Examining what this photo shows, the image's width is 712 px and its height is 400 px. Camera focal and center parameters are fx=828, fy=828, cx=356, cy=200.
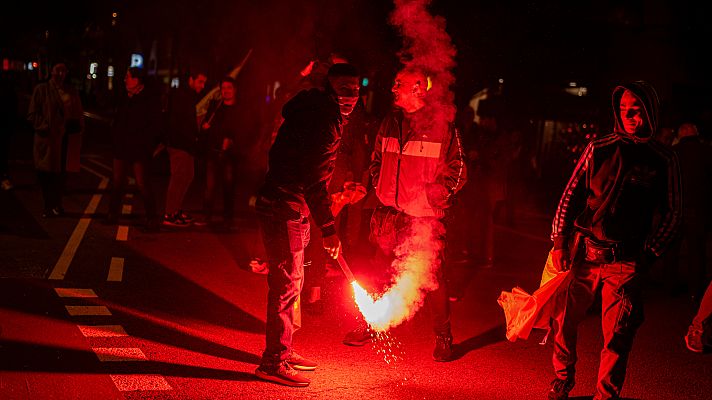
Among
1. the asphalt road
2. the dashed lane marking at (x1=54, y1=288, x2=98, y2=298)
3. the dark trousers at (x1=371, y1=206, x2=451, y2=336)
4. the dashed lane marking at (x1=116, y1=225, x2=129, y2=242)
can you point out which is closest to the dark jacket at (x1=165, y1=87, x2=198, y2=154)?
the dashed lane marking at (x1=116, y1=225, x2=129, y2=242)

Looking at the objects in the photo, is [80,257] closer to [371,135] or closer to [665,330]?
[371,135]

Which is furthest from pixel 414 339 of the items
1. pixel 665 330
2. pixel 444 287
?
pixel 665 330

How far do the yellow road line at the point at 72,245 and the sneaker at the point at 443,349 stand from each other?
4.02 metres

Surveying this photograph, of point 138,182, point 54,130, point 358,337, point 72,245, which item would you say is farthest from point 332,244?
point 54,130

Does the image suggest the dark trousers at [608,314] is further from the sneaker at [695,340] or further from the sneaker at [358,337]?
the sneaker at [358,337]

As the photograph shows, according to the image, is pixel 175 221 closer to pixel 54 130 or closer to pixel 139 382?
pixel 54 130

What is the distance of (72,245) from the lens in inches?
390

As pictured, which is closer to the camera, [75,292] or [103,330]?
[103,330]

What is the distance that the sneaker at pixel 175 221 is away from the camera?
463 inches

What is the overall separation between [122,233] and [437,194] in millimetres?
6073

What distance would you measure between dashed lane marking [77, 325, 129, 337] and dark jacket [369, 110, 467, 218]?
2319 mm

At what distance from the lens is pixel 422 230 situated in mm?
6379

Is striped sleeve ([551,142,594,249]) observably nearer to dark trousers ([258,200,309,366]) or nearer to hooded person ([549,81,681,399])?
hooded person ([549,81,681,399])

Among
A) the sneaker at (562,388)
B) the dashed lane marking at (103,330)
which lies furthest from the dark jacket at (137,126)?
the sneaker at (562,388)
